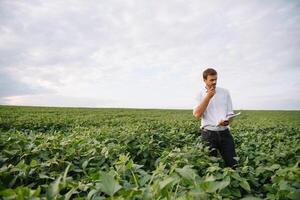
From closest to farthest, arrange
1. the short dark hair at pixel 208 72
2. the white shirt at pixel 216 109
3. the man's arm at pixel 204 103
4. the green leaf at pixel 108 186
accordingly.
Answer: the green leaf at pixel 108 186, the man's arm at pixel 204 103, the short dark hair at pixel 208 72, the white shirt at pixel 216 109

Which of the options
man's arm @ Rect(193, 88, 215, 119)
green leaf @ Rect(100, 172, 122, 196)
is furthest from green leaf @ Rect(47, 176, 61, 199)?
man's arm @ Rect(193, 88, 215, 119)

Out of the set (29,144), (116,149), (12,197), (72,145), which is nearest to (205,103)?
(116,149)

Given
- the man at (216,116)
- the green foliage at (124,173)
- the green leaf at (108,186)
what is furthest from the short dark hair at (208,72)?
the green leaf at (108,186)

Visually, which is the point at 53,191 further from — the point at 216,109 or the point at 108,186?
the point at 216,109

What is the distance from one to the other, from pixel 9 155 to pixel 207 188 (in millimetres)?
1934

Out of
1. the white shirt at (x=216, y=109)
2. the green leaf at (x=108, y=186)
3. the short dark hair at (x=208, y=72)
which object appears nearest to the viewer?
the green leaf at (x=108, y=186)

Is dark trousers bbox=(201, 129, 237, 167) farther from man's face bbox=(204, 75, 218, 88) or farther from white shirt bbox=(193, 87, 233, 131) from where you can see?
→ man's face bbox=(204, 75, 218, 88)

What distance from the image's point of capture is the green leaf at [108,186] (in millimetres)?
1140

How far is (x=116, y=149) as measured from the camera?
280 centimetres

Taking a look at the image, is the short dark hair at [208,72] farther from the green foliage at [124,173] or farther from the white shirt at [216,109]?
the green foliage at [124,173]

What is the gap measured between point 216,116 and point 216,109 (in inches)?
3.8

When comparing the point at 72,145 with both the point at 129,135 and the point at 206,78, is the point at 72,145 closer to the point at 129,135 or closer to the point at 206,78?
the point at 129,135

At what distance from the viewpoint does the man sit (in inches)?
145

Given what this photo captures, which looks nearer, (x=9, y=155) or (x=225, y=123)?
(x=9, y=155)
